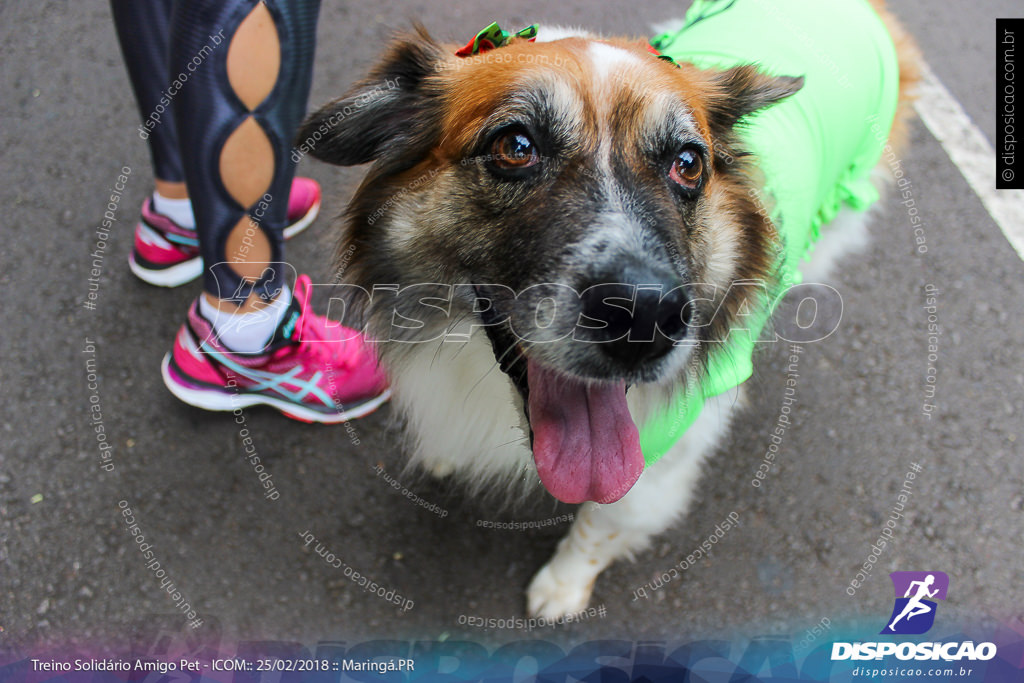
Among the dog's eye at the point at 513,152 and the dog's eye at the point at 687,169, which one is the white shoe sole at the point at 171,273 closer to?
the dog's eye at the point at 513,152

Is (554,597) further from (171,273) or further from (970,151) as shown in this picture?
(970,151)

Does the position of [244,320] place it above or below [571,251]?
below

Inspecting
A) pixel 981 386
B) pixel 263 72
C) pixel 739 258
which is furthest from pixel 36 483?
pixel 981 386

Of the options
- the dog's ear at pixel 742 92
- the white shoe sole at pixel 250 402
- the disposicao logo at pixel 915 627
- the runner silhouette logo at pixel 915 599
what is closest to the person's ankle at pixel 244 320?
the white shoe sole at pixel 250 402

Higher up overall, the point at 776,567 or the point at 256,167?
the point at 256,167

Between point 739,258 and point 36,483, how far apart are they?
269 centimetres

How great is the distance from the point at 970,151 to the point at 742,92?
→ 2958 millimetres

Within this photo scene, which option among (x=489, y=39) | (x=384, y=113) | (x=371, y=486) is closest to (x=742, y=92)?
(x=489, y=39)

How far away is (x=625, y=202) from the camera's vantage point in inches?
69.1

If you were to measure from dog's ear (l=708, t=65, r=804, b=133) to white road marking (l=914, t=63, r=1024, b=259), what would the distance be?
255 cm

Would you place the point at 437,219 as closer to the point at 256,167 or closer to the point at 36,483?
the point at 256,167

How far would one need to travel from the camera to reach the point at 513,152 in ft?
5.91

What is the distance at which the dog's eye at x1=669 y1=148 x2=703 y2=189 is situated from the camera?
1.93 meters
